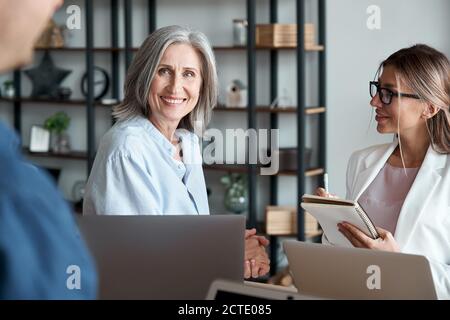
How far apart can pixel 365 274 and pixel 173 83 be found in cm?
106

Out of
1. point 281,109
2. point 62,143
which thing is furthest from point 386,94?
point 62,143

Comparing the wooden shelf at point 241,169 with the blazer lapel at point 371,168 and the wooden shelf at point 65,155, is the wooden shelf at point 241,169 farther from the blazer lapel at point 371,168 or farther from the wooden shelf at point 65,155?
the blazer lapel at point 371,168

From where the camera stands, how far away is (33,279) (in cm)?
69

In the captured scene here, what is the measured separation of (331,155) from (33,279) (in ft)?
15.0

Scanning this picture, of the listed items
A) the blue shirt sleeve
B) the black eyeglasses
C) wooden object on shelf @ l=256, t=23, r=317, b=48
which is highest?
wooden object on shelf @ l=256, t=23, r=317, b=48

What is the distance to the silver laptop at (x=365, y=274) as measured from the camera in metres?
1.35

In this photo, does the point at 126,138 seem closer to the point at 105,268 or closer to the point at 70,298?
the point at 105,268

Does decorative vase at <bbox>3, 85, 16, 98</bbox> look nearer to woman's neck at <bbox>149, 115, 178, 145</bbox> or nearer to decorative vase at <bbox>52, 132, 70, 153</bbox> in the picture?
decorative vase at <bbox>52, 132, 70, 153</bbox>

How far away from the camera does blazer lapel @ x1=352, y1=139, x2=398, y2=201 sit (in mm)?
2416

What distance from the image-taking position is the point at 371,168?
2.44m

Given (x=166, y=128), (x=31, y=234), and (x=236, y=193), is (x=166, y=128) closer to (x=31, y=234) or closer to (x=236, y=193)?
(x=31, y=234)

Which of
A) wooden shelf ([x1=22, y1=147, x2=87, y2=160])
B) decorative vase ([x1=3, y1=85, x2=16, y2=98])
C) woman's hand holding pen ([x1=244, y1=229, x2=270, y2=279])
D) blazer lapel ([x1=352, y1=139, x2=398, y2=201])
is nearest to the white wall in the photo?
wooden shelf ([x1=22, y1=147, x2=87, y2=160])

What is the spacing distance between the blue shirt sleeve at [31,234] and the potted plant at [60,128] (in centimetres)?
546

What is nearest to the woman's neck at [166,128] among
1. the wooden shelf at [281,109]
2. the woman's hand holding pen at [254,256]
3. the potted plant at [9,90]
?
the woman's hand holding pen at [254,256]
